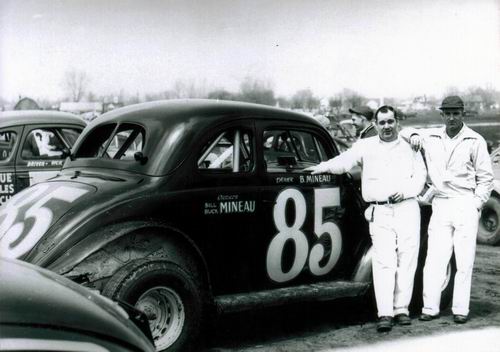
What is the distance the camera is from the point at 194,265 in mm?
4355

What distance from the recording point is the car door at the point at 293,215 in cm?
481

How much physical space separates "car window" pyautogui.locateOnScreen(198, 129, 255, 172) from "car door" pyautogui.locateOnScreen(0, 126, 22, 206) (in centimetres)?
396

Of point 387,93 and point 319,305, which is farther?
point 387,93

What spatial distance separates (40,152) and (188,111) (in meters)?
4.34

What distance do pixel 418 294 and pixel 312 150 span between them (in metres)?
1.72

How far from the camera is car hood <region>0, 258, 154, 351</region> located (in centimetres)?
187

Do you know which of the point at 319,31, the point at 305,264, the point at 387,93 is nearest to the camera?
the point at 305,264

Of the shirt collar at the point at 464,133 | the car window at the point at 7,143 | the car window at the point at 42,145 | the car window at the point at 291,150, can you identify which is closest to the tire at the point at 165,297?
the car window at the point at 291,150

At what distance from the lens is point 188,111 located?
475 cm

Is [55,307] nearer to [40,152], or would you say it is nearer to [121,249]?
[121,249]

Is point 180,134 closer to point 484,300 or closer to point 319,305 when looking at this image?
point 319,305

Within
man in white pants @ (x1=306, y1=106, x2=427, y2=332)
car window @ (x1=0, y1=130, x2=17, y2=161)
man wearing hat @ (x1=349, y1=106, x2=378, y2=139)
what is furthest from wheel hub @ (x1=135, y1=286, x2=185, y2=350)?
car window @ (x1=0, y1=130, x2=17, y2=161)

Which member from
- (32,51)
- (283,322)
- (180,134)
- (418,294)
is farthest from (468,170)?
(32,51)

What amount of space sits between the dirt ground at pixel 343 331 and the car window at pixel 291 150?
1.38 meters
